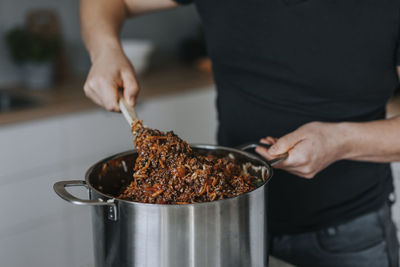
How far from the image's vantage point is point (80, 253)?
89.1 inches

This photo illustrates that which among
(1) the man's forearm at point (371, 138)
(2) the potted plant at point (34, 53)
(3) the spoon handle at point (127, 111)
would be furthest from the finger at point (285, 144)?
(2) the potted plant at point (34, 53)

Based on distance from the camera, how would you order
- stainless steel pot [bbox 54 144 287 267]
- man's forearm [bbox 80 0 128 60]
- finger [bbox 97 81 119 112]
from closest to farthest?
stainless steel pot [bbox 54 144 287 267], finger [bbox 97 81 119 112], man's forearm [bbox 80 0 128 60]

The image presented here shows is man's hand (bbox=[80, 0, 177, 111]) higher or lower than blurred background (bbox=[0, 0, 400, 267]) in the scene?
higher

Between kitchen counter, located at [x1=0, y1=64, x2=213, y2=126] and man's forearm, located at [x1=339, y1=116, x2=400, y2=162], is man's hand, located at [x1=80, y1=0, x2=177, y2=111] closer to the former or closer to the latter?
man's forearm, located at [x1=339, y1=116, x2=400, y2=162]

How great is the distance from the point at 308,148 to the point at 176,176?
0.26 meters

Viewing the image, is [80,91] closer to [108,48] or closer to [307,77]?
[108,48]

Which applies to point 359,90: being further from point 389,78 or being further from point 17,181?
point 17,181

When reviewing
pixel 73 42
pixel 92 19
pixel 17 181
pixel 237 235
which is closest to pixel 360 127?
pixel 237 235

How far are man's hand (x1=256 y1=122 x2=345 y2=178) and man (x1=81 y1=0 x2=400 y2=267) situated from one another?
7 centimetres

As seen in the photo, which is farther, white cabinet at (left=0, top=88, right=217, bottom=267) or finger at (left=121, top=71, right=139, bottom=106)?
white cabinet at (left=0, top=88, right=217, bottom=267)

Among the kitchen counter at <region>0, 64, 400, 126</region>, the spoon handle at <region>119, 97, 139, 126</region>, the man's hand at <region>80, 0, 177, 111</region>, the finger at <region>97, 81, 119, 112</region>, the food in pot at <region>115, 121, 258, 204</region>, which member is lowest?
the kitchen counter at <region>0, 64, 400, 126</region>

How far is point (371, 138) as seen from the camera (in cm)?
101

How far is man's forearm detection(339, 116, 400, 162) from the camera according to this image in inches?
39.2

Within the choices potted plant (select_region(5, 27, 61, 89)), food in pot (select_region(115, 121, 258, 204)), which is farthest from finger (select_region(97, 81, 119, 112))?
potted plant (select_region(5, 27, 61, 89))
